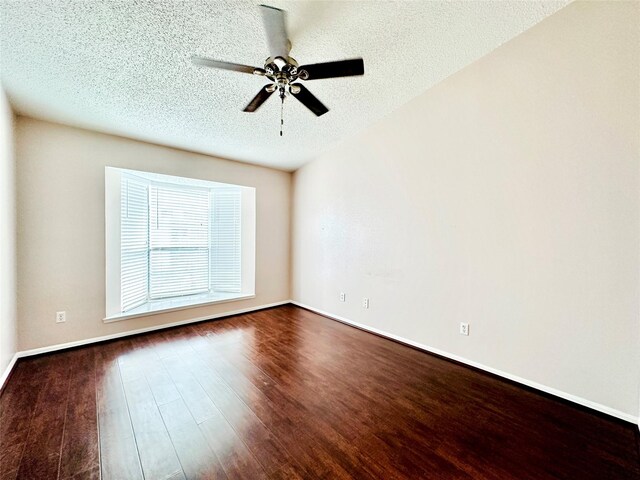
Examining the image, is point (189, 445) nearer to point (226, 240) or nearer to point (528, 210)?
point (528, 210)

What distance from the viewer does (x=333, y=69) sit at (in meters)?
1.74

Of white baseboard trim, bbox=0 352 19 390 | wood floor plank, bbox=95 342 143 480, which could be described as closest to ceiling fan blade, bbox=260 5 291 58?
wood floor plank, bbox=95 342 143 480

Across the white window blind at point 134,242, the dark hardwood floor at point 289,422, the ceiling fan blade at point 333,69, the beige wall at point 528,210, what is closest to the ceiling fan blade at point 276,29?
the ceiling fan blade at point 333,69

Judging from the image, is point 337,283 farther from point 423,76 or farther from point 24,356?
point 24,356

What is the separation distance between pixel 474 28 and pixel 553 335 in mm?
2606

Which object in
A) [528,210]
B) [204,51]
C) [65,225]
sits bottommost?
[65,225]

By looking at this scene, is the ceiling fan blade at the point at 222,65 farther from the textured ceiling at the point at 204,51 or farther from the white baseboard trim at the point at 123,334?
the white baseboard trim at the point at 123,334

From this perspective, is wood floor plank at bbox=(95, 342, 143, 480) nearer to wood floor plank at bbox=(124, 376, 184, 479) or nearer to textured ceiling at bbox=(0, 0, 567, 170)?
wood floor plank at bbox=(124, 376, 184, 479)

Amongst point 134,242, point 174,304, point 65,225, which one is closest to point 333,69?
point 65,225

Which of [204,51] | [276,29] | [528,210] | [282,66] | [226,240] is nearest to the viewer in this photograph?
[276,29]

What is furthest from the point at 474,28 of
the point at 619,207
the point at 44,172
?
the point at 44,172

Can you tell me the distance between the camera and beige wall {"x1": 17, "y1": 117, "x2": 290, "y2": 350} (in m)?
2.70

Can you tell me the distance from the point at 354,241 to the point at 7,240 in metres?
3.63

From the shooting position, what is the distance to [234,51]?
2.05m
